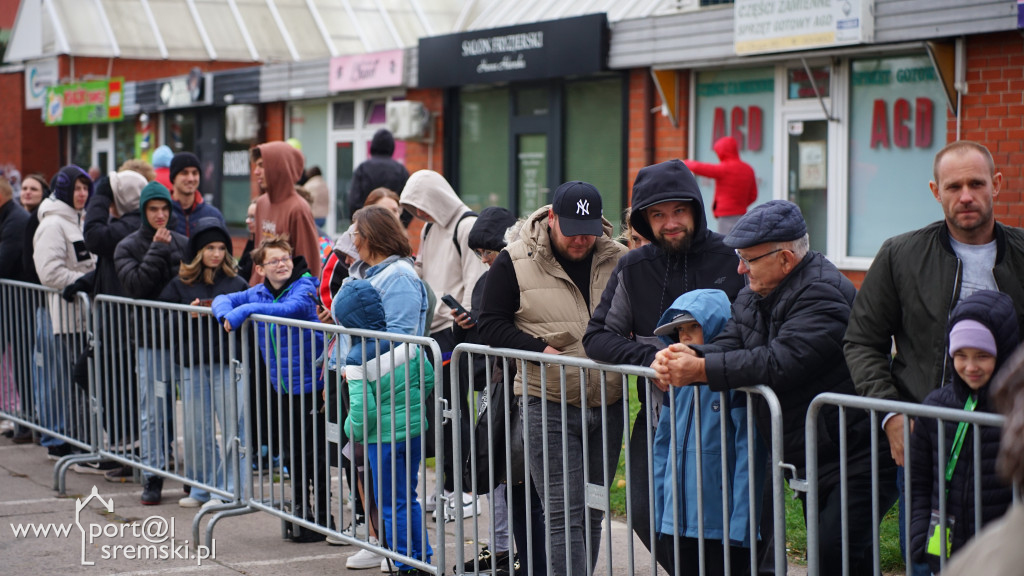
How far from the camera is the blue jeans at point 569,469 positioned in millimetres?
4734

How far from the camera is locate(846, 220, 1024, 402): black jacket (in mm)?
3924

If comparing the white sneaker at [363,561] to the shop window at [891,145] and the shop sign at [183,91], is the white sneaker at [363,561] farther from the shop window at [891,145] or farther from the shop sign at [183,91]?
the shop sign at [183,91]

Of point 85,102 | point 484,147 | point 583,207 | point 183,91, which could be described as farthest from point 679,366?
point 85,102

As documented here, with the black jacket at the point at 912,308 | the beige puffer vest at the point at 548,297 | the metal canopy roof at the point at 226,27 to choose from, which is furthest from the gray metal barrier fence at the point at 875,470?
the metal canopy roof at the point at 226,27

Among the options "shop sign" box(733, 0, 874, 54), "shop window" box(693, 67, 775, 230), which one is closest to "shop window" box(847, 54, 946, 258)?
"shop sign" box(733, 0, 874, 54)

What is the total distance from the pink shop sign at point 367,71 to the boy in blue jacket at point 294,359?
921cm

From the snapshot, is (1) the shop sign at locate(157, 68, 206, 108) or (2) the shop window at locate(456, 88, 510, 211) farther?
(1) the shop sign at locate(157, 68, 206, 108)

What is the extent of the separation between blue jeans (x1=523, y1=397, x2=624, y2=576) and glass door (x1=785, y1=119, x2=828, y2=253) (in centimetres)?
744

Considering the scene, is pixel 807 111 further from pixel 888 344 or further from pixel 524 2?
pixel 888 344

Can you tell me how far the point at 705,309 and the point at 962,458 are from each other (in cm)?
102

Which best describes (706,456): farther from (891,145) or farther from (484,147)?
(484,147)

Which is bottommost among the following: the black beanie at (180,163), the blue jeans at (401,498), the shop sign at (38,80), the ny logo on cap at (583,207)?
the blue jeans at (401,498)

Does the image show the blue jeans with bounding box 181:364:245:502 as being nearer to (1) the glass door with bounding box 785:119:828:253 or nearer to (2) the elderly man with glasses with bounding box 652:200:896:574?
(2) the elderly man with glasses with bounding box 652:200:896:574

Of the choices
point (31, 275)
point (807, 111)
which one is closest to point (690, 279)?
point (31, 275)
